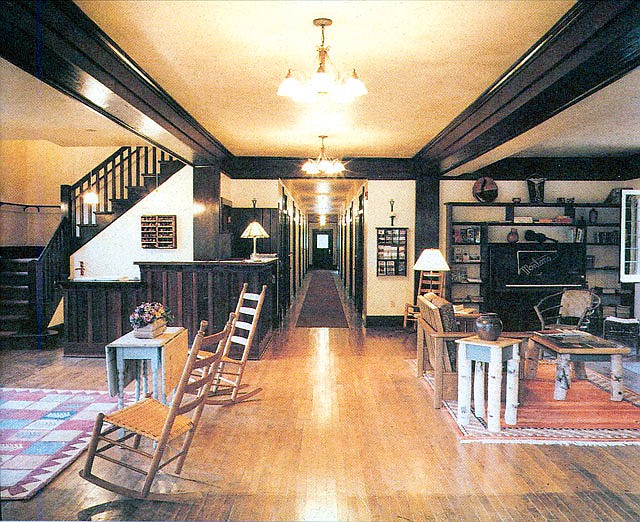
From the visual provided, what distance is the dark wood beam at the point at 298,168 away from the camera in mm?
9406

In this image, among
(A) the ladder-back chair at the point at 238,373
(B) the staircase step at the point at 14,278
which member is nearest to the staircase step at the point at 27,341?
(B) the staircase step at the point at 14,278

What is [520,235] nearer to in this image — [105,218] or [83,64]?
[105,218]

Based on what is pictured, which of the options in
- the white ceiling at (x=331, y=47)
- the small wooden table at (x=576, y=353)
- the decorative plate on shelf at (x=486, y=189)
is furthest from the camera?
the decorative plate on shelf at (x=486, y=189)

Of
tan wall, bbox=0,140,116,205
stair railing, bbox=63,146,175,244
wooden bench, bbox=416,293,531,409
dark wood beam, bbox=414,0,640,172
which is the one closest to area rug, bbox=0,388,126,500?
wooden bench, bbox=416,293,531,409

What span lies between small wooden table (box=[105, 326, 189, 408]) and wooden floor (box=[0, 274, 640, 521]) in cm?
52

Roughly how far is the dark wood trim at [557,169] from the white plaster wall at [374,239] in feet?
4.48

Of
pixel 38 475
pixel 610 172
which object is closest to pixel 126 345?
pixel 38 475

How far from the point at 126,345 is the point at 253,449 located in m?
1.24

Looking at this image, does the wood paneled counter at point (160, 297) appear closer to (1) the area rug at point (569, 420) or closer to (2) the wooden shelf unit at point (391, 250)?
(1) the area rug at point (569, 420)

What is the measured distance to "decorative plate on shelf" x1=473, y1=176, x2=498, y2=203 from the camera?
9.15 meters

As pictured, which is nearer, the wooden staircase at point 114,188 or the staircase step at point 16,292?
the staircase step at point 16,292

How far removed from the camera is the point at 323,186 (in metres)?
12.9

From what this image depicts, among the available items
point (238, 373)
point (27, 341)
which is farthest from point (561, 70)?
point (27, 341)

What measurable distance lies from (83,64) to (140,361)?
2319 mm
